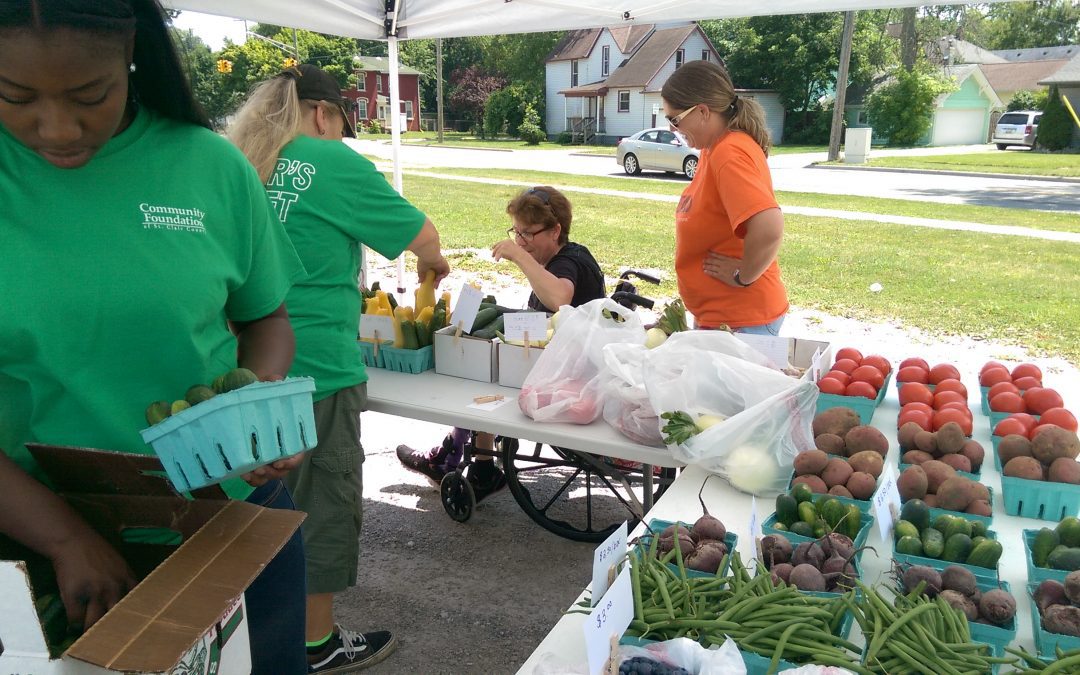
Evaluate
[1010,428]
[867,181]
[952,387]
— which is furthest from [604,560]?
[867,181]

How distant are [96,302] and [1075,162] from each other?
29.3 m

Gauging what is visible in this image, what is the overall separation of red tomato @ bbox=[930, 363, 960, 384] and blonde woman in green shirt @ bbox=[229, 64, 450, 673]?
181 centimetres

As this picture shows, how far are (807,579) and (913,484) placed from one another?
0.57 m

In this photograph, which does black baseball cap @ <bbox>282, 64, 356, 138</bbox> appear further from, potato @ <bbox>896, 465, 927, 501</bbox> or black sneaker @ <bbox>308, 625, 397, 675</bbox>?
potato @ <bbox>896, 465, 927, 501</bbox>

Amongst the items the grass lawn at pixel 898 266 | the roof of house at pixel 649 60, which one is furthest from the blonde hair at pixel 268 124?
the roof of house at pixel 649 60

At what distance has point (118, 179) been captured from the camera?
4.63 feet

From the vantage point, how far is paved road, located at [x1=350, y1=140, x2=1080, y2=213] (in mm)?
15258

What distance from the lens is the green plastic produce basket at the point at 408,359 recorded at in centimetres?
336

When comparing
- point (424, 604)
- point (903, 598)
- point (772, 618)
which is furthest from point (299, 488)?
point (903, 598)

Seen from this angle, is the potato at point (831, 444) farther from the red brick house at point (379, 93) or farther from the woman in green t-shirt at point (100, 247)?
the red brick house at point (379, 93)

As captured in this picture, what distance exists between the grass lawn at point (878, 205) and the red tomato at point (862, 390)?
36.5 feet

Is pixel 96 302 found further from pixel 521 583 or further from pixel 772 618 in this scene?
pixel 521 583

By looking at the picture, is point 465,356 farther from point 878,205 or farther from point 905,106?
point 905,106

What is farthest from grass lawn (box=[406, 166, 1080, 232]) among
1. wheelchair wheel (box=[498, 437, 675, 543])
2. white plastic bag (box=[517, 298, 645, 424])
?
white plastic bag (box=[517, 298, 645, 424])
